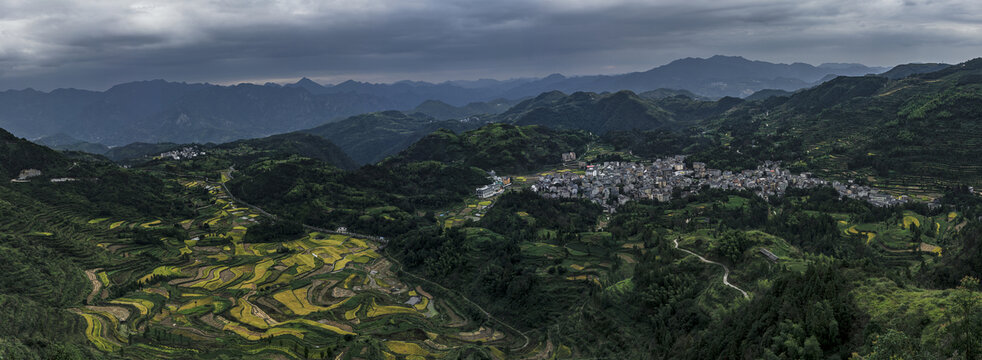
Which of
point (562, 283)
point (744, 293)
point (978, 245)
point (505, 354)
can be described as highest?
point (978, 245)

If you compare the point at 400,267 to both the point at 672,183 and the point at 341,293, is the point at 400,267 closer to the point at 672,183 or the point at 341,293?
the point at 341,293

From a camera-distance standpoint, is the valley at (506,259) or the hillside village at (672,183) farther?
the hillside village at (672,183)

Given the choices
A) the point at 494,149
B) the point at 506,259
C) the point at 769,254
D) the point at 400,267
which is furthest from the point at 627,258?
the point at 494,149

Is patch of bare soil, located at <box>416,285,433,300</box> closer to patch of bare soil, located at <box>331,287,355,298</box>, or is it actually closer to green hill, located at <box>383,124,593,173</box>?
patch of bare soil, located at <box>331,287,355,298</box>

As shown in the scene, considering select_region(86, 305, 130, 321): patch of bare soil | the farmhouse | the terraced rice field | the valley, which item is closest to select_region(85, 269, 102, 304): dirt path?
the terraced rice field

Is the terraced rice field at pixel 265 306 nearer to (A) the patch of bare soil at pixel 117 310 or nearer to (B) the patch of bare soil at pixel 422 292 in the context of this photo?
(A) the patch of bare soil at pixel 117 310

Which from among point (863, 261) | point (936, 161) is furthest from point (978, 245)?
point (936, 161)

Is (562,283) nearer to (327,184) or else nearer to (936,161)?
(327,184)

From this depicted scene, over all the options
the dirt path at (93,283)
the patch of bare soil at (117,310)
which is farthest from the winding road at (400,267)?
the dirt path at (93,283)
